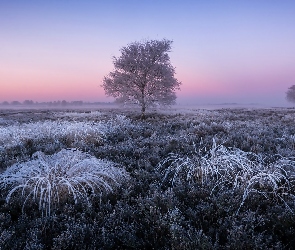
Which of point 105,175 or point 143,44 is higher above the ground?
point 143,44

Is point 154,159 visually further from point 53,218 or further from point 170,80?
point 170,80

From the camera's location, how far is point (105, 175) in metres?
4.96

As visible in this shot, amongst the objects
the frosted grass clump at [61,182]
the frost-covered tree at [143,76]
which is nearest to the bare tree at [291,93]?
the frost-covered tree at [143,76]

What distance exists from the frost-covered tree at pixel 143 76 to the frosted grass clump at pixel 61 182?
733 inches

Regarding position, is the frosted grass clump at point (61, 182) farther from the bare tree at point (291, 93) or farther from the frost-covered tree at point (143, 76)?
the bare tree at point (291, 93)

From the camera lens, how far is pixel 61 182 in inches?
180

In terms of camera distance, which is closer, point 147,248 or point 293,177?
point 147,248

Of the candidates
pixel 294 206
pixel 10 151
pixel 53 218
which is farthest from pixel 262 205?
pixel 10 151

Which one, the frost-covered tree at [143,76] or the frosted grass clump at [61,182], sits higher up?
the frost-covered tree at [143,76]

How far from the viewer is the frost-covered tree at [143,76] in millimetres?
23641

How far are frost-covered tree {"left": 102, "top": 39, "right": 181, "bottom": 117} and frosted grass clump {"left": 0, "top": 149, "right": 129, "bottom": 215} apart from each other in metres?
18.6

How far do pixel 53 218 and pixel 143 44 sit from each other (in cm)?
2277

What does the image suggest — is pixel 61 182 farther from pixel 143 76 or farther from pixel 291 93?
pixel 291 93

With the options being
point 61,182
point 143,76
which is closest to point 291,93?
point 143,76
